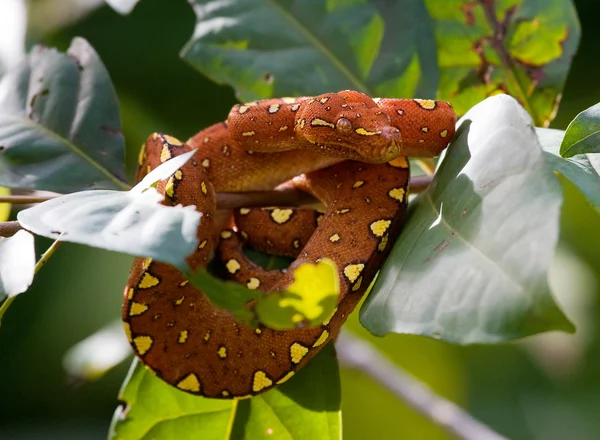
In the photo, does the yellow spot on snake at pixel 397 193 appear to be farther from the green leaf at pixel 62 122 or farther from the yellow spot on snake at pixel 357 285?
the green leaf at pixel 62 122

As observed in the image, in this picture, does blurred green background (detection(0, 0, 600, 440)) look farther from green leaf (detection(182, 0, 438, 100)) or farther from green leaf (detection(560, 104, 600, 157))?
green leaf (detection(560, 104, 600, 157))

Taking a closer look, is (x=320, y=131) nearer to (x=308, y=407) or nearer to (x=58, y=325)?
(x=308, y=407)

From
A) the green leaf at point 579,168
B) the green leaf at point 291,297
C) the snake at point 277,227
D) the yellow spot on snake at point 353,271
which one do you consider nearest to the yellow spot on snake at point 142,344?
the snake at point 277,227

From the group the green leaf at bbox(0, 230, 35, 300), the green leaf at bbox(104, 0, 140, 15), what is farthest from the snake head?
the green leaf at bbox(0, 230, 35, 300)

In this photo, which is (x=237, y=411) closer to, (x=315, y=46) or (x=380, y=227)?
(x=380, y=227)

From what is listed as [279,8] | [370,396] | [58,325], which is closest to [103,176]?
[279,8]
